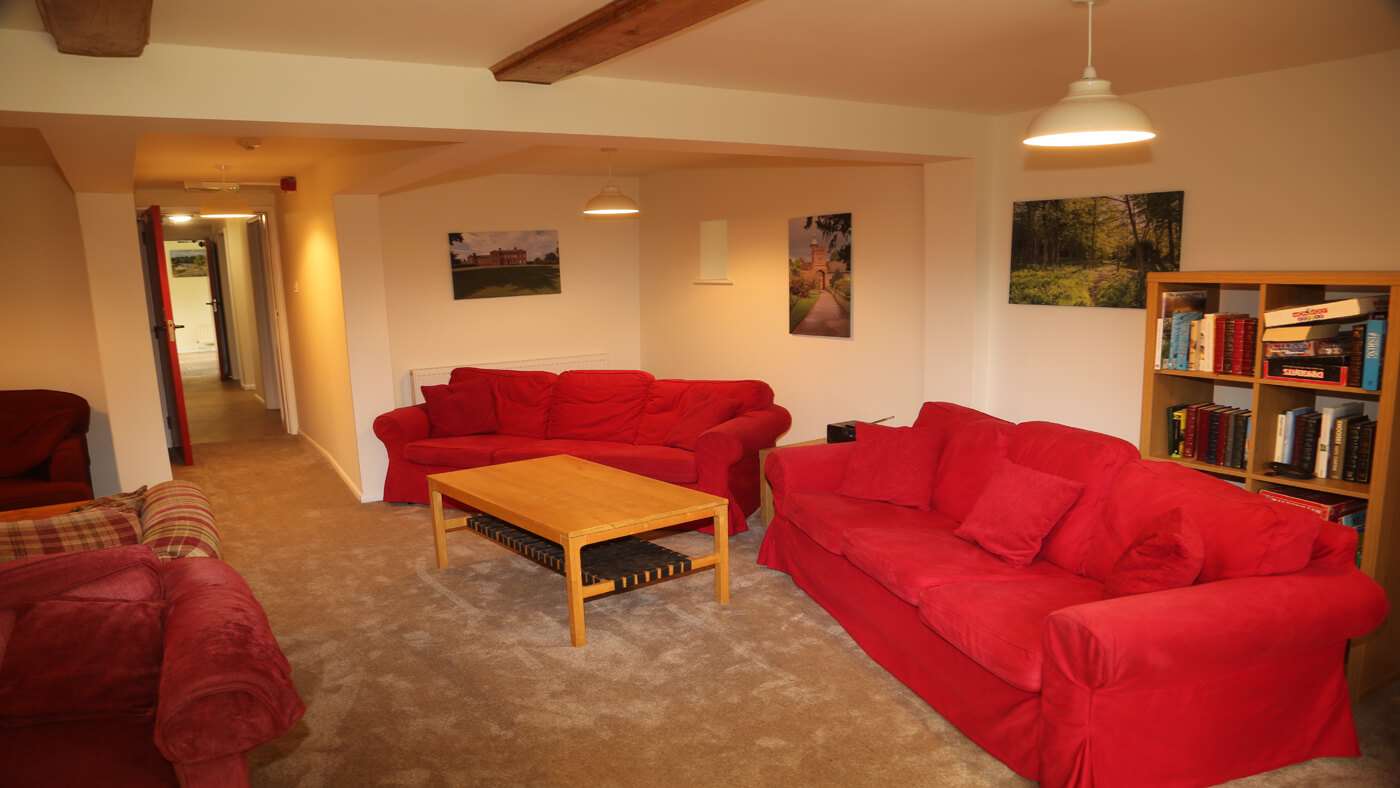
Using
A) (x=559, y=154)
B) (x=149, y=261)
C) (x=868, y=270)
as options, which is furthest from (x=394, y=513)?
(x=149, y=261)

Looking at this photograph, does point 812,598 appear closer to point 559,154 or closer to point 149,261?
point 559,154

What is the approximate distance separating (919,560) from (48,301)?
20.0ft

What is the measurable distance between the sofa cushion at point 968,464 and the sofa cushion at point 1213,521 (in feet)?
2.05

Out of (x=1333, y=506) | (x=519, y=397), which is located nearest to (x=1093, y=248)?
(x=1333, y=506)

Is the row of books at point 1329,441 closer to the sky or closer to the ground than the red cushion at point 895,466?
closer to the sky

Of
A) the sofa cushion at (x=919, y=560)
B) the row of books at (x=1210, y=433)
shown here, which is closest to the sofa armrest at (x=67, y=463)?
the sofa cushion at (x=919, y=560)

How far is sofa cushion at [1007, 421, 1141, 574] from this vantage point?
11.0 ft

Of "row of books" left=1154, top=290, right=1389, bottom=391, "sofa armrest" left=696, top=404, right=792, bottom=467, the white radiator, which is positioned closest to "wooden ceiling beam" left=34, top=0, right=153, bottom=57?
"sofa armrest" left=696, top=404, right=792, bottom=467

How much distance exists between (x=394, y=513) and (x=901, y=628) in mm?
3711

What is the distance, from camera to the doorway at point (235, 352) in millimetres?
8484

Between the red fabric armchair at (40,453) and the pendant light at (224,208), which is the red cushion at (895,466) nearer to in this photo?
the red fabric armchair at (40,453)

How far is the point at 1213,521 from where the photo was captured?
2865 millimetres

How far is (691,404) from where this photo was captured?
233 inches

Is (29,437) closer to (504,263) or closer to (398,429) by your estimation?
(398,429)
